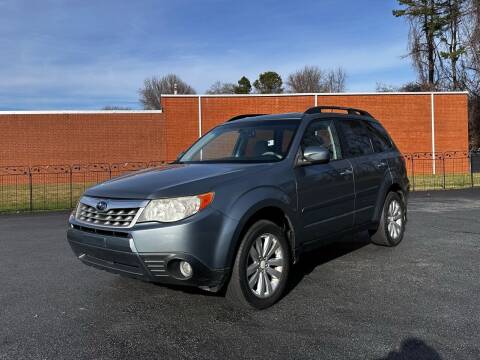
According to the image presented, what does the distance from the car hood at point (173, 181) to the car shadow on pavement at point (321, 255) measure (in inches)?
58.3

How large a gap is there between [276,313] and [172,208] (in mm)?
1403

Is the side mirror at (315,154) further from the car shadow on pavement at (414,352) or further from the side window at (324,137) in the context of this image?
the car shadow on pavement at (414,352)

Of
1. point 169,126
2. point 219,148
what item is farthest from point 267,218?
point 169,126

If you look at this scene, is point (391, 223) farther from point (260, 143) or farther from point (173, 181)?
point (173, 181)

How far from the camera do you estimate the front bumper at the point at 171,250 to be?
12.4 ft

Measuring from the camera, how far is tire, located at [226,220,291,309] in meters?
4.12

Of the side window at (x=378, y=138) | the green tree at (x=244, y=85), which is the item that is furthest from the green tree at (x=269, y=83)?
the side window at (x=378, y=138)

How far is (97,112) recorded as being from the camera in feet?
98.5

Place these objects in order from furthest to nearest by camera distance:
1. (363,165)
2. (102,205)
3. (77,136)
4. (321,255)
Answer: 1. (77,136)
2. (321,255)
3. (363,165)
4. (102,205)

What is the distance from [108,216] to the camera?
13.5 ft

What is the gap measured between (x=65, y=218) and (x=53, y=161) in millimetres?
20320

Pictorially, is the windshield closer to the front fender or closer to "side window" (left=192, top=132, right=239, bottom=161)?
"side window" (left=192, top=132, right=239, bottom=161)

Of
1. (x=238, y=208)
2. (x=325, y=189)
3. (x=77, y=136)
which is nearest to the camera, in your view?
(x=238, y=208)

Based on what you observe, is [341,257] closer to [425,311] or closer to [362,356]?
[425,311]
